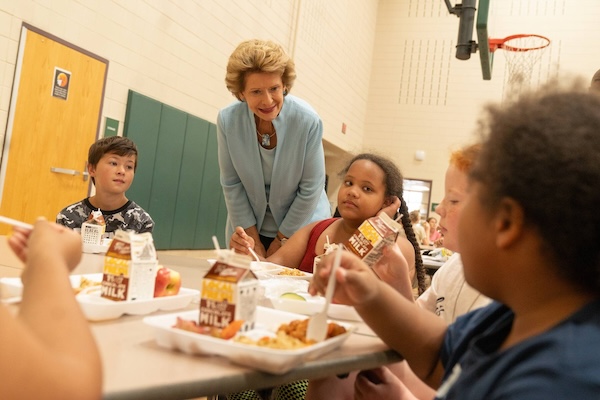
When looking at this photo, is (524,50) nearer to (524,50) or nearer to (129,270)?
(524,50)

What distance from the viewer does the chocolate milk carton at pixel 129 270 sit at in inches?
42.5

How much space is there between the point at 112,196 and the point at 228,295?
2.01 meters

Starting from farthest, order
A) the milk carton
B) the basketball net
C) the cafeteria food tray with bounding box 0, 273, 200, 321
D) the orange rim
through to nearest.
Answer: the basketball net
the orange rim
the milk carton
the cafeteria food tray with bounding box 0, 273, 200, 321

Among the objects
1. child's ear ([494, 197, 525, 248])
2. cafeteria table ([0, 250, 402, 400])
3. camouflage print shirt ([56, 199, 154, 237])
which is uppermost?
child's ear ([494, 197, 525, 248])

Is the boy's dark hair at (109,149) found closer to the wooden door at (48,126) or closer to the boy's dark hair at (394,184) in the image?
the boy's dark hair at (394,184)

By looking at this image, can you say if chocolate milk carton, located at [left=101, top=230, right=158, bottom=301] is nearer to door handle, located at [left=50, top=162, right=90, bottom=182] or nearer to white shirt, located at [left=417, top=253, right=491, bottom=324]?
white shirt, located at [left=417, top=253, right=491, bottom=324]

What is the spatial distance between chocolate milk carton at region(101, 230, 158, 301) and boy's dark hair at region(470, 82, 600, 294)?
681 mm

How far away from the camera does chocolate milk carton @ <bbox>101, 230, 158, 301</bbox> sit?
1.08m

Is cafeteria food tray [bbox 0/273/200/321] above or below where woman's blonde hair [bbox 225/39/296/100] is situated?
below

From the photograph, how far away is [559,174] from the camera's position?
0.68m

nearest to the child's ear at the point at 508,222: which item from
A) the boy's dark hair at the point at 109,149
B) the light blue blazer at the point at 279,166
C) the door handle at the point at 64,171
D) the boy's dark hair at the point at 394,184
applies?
the boy's dark hair at the point at 394,184

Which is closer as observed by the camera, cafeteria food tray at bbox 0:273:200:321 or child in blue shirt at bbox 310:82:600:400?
child in blue shirt at bbox 310:82:600:400

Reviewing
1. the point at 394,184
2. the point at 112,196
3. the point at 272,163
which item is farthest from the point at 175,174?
the point at 394,184

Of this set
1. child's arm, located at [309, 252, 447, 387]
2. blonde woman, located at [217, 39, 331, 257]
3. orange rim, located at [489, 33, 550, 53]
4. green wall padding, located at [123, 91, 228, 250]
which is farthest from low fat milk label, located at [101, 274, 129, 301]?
orange rim, located at [489, 33, 550, 53]
